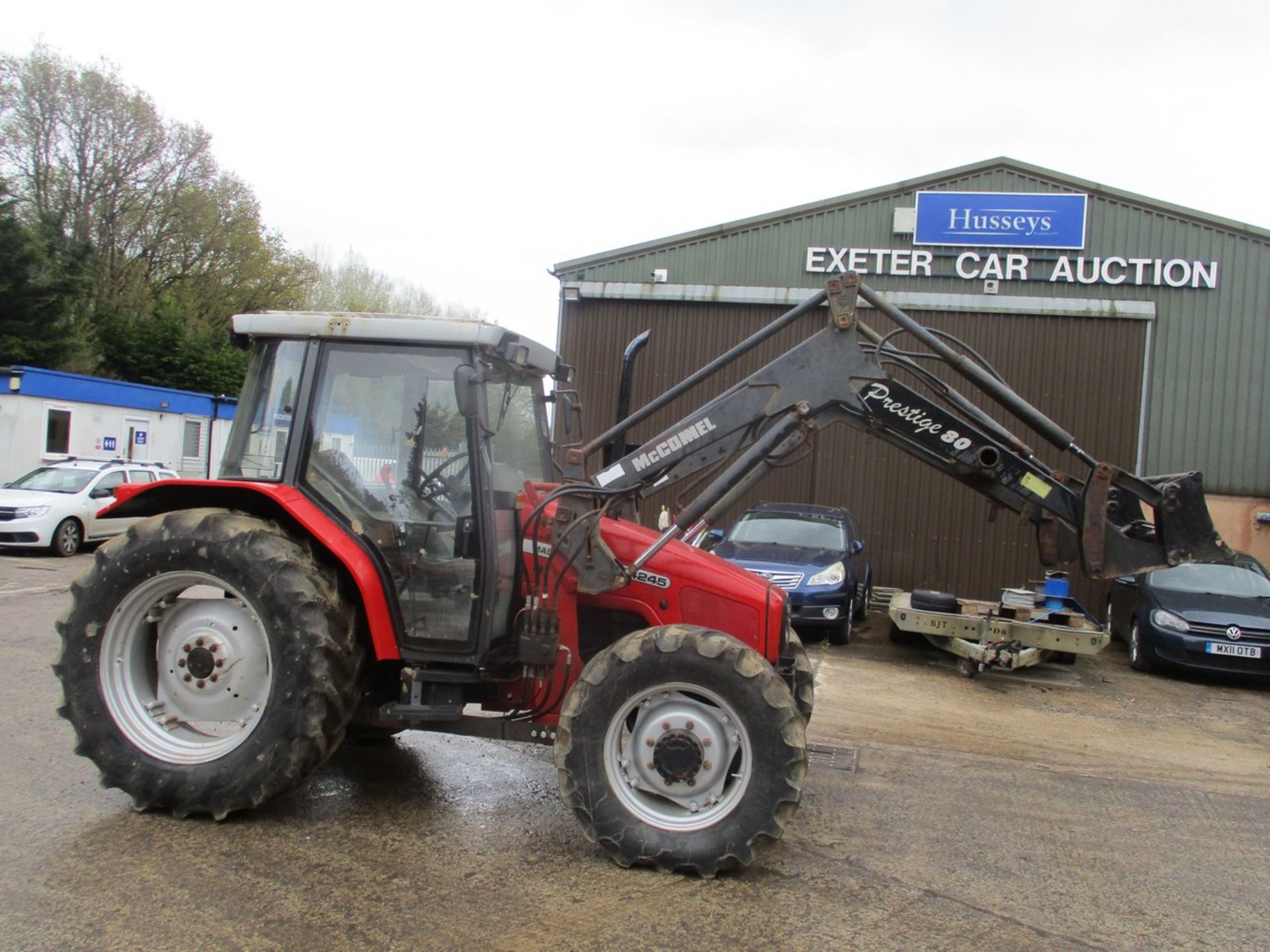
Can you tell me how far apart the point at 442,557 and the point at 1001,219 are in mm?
13152

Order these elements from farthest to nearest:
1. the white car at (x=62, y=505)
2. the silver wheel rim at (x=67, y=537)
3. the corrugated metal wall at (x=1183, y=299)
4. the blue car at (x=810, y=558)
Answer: the silver wheel rim at (x=67, y=537)
the white car at (x=62, y=505)
the corrugated metal wall at (x=1183, y=299)
the blue car at (x=810, y=558)

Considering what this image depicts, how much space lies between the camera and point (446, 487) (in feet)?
15.6

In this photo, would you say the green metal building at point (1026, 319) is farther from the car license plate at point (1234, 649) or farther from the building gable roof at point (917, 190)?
the car license plate at point (1234, 649)

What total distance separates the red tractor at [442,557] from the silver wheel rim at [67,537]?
12.3 metres

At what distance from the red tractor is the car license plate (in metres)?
Result: 6.59

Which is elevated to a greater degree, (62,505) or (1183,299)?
(1183,299)

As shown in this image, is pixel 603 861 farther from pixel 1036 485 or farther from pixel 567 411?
pixel 1036 485

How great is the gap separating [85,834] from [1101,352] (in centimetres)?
1479

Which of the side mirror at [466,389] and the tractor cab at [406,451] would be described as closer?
the side mirror at [466,389]

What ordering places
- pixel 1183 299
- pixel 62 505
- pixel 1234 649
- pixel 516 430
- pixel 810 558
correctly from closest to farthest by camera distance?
1. pixel 516 430
2. pixel 1234 649
3. pixel 810 558
4. pixel 1183 299
5. pixel 62 505

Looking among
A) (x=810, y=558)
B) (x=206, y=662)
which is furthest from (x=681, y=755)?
(x=810, y=558)

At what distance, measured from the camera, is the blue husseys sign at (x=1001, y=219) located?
49.5 ft

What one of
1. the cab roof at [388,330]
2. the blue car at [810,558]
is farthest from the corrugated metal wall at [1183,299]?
the cab roof at [388,330]

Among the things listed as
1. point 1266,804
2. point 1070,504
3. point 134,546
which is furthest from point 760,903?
point 1266,804
